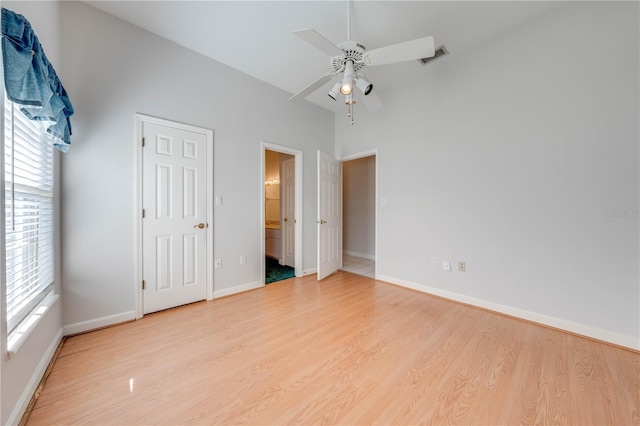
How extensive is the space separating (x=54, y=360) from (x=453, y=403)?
2.78 metres

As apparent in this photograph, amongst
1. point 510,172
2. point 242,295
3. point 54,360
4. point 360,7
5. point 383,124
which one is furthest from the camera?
point 383,124

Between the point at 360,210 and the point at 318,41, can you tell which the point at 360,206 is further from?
the point at 318,41

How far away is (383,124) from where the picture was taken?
3.61 m

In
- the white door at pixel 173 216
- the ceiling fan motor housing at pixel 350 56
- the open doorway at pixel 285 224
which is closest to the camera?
the ceiling fan motor housing at pixel 350 56

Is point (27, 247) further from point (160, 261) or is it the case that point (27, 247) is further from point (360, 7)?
point (360, 7)

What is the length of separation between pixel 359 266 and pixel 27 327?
413 centimetres

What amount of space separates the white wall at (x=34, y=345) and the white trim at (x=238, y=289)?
52.6 inches

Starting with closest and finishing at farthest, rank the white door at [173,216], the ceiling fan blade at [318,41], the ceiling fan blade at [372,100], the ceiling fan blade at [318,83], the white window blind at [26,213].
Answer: the white window blind at [26,213] → the ceiling fan blade at [318,41] → the ceiling fan blade at [318,83] → the ceiling fan blade at [372,100] → the white door at [173,216]

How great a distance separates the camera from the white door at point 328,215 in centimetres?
378

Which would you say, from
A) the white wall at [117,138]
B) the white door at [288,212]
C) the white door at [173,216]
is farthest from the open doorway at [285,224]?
the white door at [173,216]

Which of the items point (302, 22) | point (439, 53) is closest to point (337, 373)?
point (302, 22)

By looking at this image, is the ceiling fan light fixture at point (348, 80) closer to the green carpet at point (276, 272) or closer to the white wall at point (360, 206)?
the green carpet at point (276, 272)

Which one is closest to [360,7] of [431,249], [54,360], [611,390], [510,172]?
[510,172]

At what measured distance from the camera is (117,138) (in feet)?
7.45
